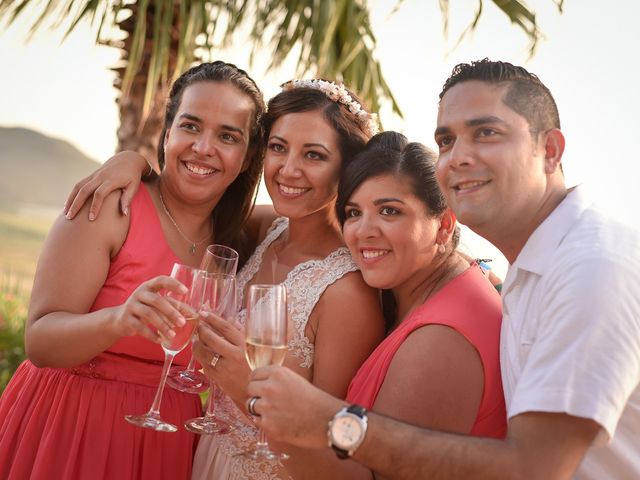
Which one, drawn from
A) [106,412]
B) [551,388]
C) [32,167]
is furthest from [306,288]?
[32,167]

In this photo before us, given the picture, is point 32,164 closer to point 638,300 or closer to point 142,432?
point 142,432

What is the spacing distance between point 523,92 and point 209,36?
4.96 metres

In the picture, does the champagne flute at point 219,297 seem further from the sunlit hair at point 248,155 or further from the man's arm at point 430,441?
the sunlit hair at point 248,155

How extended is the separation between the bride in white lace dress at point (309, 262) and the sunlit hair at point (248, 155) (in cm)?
12

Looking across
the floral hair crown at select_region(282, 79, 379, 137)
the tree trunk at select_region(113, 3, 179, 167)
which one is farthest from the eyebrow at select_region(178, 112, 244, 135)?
the tree trunk at select_region(113, 3, 179, 167)

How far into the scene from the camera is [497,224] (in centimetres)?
268

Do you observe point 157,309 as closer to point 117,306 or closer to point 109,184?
point 117,306

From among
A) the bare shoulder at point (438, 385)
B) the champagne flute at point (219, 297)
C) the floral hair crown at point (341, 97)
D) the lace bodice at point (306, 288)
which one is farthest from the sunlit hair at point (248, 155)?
the bare shoulder at point (438, 385)

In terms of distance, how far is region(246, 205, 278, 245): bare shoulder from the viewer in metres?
4.22

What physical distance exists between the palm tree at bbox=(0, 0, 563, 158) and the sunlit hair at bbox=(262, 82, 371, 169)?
9.67 feet

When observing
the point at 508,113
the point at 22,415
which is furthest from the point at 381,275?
the point at 22,415

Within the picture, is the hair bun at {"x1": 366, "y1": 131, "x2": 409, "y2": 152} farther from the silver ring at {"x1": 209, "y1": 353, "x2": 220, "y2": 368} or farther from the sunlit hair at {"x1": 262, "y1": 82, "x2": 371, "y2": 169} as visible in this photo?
the silver ring at {"x1": 209, "y1": 353, "x2": 220, "y2": 368}

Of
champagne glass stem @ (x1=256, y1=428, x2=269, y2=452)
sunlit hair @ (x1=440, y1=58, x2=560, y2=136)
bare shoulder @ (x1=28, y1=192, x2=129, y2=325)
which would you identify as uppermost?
sunlit hair @ (x1=440, y1=58, x2=560, y2=136)

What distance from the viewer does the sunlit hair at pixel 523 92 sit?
2684 millimetres
